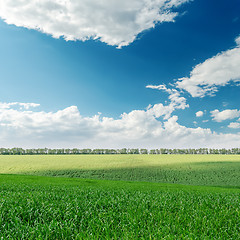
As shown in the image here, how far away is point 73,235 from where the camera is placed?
16.8 feet

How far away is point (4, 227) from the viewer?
18.5ft

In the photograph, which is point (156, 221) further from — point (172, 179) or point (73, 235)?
point (172, 179)

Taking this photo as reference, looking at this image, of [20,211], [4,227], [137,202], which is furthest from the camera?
[137,202]

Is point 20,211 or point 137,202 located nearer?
point 20,211

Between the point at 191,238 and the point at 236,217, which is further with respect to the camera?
the point at 236,217

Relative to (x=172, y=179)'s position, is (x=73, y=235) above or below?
above

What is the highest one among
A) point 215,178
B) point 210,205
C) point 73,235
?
point 73,235

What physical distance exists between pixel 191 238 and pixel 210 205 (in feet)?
17.7

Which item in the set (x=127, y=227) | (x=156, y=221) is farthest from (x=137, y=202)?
A: (x=127, y=227)

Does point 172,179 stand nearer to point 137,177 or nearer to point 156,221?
point 137,177

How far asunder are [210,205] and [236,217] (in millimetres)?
2194

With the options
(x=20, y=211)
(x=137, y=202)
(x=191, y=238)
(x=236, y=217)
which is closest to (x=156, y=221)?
(x=191, y=238)

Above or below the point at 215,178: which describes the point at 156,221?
above

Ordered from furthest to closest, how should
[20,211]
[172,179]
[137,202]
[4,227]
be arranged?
[172,179] → [137,202] → [20,211] → [4,227]
